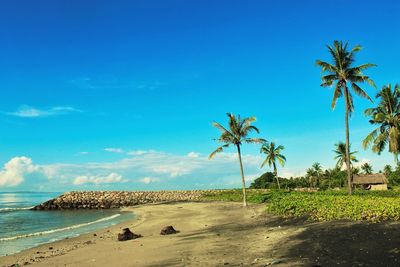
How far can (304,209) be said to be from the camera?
21266 millimetres

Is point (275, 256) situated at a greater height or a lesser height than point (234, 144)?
lesser

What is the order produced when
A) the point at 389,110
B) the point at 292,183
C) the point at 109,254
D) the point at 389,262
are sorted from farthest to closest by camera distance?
the point at 292,183 < the point at 389,110 < the point at 109,254 < the point at 389,262

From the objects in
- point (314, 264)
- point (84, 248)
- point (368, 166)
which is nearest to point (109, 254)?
point (84, 248)

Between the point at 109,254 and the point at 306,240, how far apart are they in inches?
319

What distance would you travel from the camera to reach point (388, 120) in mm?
39156

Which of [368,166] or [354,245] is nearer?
[354,245]

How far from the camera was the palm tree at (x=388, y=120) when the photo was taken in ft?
126

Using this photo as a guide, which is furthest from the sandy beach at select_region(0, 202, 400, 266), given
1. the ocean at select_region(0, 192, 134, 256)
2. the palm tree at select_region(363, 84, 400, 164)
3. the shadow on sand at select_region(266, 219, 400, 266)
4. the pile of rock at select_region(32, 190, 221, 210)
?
the pile of rock at select_region(32, 190, 221, 210)

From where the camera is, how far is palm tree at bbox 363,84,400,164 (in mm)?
38344

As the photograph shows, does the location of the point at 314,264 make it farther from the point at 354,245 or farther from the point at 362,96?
the point at 362,96

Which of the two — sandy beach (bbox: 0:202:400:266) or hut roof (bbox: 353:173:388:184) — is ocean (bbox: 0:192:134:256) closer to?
sandy beach (bbox: 0:202:400:266)

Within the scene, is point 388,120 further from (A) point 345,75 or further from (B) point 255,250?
(B) point 255,250

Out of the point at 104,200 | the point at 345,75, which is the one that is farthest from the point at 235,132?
the point at 104,200

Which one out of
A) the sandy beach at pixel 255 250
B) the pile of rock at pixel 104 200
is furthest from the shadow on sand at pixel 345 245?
the pile of rock at pixel 104 200
